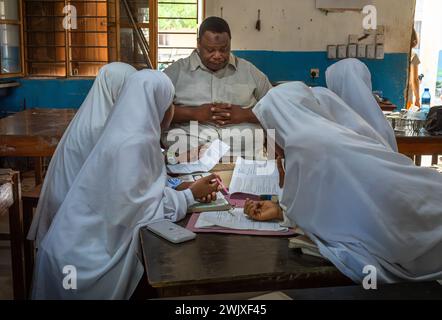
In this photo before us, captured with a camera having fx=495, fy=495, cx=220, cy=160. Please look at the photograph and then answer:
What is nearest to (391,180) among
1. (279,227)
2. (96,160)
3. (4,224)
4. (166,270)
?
(279,227)

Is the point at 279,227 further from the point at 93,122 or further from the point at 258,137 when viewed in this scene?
the point at 258,137

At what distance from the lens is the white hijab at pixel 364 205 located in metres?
1.47

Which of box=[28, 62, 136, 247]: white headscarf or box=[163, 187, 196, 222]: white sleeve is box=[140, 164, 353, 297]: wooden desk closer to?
box=[163, 187, 196, 222]: white sleeve

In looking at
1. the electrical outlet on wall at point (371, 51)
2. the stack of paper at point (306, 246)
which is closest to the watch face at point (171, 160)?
the stack of paper at point (306, 246)

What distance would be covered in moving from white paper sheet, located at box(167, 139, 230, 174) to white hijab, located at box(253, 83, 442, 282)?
994mm

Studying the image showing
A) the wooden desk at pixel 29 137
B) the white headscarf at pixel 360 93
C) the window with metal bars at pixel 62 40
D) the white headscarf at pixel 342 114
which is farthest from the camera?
the window with metal bars at pixel 62 40

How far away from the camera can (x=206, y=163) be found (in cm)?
265

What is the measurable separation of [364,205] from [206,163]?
128 centimetres

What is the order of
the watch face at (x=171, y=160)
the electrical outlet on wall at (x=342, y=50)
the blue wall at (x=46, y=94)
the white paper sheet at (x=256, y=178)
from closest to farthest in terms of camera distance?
the white paper sheet at (x=256, y=178) → the watch face at (x=171, y=160) → the electrical outlet on wall at (x=342, y=50) → the blue wall at (x=46, y=94)

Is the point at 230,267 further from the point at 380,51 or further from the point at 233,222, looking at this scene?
the point at 380,51

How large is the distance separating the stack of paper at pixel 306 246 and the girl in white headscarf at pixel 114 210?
0.47 m

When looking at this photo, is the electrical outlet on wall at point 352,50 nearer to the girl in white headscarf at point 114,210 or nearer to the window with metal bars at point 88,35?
the window with metal bars at point 88,35

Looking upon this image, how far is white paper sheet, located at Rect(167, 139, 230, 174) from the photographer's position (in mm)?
2504
